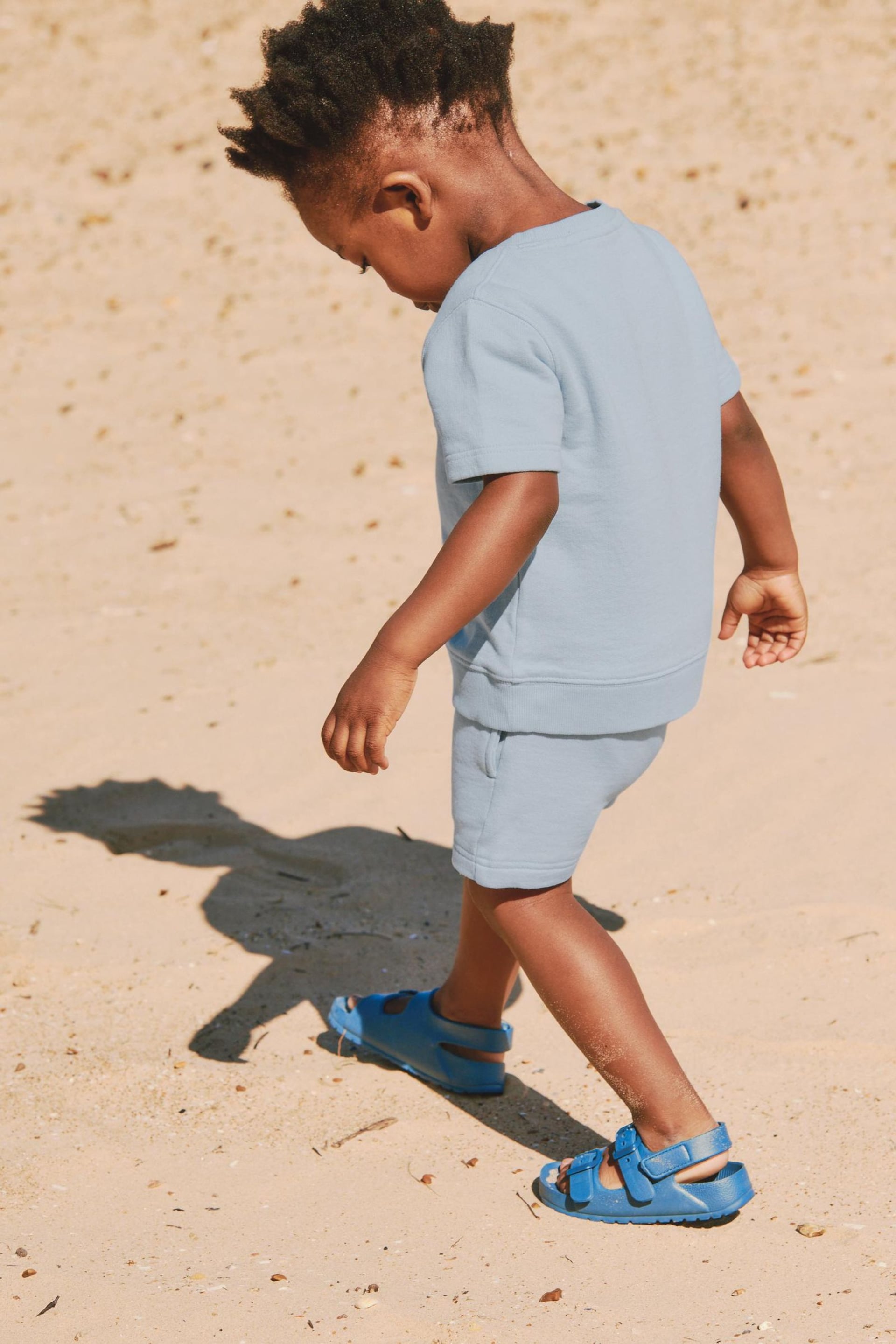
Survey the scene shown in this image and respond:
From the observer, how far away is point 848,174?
7289 mm

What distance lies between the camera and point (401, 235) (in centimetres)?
196

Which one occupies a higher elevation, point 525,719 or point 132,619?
point 525,719

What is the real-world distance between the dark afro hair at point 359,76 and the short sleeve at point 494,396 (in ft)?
1.04

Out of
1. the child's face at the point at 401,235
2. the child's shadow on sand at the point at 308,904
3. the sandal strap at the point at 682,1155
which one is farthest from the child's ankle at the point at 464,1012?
the child's face at the point at 401,235

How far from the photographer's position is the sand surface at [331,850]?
203 centimetres

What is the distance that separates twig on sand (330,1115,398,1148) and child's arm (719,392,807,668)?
96 centimetres

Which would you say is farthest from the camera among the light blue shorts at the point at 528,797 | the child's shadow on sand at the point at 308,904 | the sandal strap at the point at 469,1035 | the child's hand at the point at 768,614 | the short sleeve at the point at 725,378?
the child's shadow on sand at the point at 308,904

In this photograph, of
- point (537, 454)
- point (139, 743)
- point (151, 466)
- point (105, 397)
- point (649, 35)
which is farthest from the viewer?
point (649, 35)

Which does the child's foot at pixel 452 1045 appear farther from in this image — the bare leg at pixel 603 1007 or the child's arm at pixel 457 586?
the child's arm at pixel 457 586

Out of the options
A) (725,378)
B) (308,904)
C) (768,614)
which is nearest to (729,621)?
(768,614)

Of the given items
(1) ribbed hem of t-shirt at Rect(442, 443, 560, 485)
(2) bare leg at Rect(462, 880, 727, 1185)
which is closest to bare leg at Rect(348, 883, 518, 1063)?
(2) bare leg at Rect(462, 880, 727, 1185)

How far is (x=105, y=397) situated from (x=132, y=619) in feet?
6.42

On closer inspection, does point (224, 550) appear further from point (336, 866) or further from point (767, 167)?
point (767, 167)

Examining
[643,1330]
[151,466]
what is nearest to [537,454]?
[643,1330]
